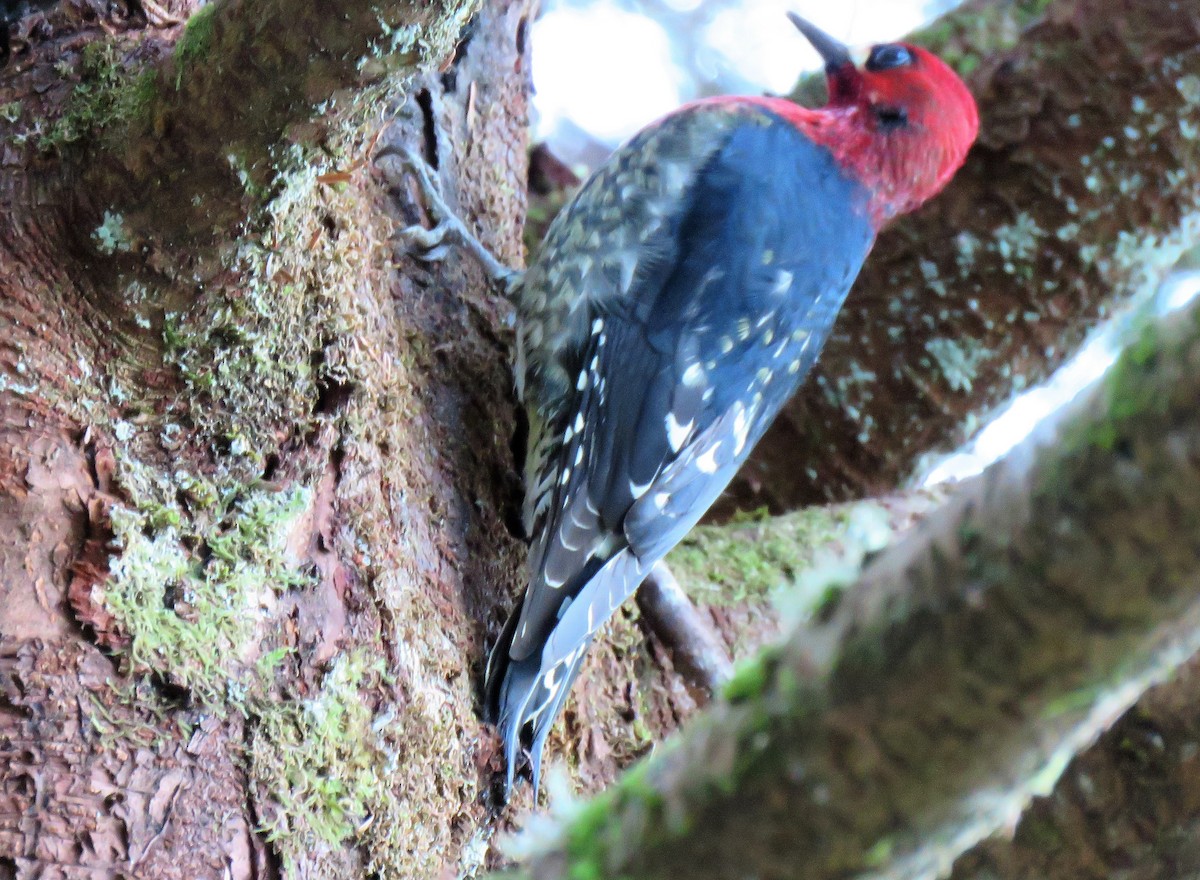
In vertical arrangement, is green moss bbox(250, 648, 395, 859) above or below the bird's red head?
above

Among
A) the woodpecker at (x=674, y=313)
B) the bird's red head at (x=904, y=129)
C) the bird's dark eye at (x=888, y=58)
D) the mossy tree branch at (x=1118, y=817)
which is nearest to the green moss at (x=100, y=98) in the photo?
the woodpecker at (x=674, y=313)

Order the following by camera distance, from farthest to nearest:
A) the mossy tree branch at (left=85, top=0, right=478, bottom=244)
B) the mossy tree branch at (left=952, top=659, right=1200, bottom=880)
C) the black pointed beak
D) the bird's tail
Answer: the black pointed beak, the bird's tail, the mossy tree branch at (left=85, top=0, right=478, bottom=244), the mossy tree branch at (left=952, top=659, right=1200, bottom=880)

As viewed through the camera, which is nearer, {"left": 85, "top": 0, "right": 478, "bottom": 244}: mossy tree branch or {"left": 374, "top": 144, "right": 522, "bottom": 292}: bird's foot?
{"left": 85, "top": 0, "right": 478, "bottom": 244}: mossy tree branch

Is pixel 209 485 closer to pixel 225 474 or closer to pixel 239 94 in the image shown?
pixel 225 474

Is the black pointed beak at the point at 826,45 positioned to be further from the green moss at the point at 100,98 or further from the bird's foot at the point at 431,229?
the green moss at the point at 100,98

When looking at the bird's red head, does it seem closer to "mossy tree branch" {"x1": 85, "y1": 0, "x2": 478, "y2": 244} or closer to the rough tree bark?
the rough tree bark

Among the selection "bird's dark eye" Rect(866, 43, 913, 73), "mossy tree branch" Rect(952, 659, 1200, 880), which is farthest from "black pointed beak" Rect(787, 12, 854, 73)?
"mossy tree branch" Rect(952, 659, 1200, 880)
